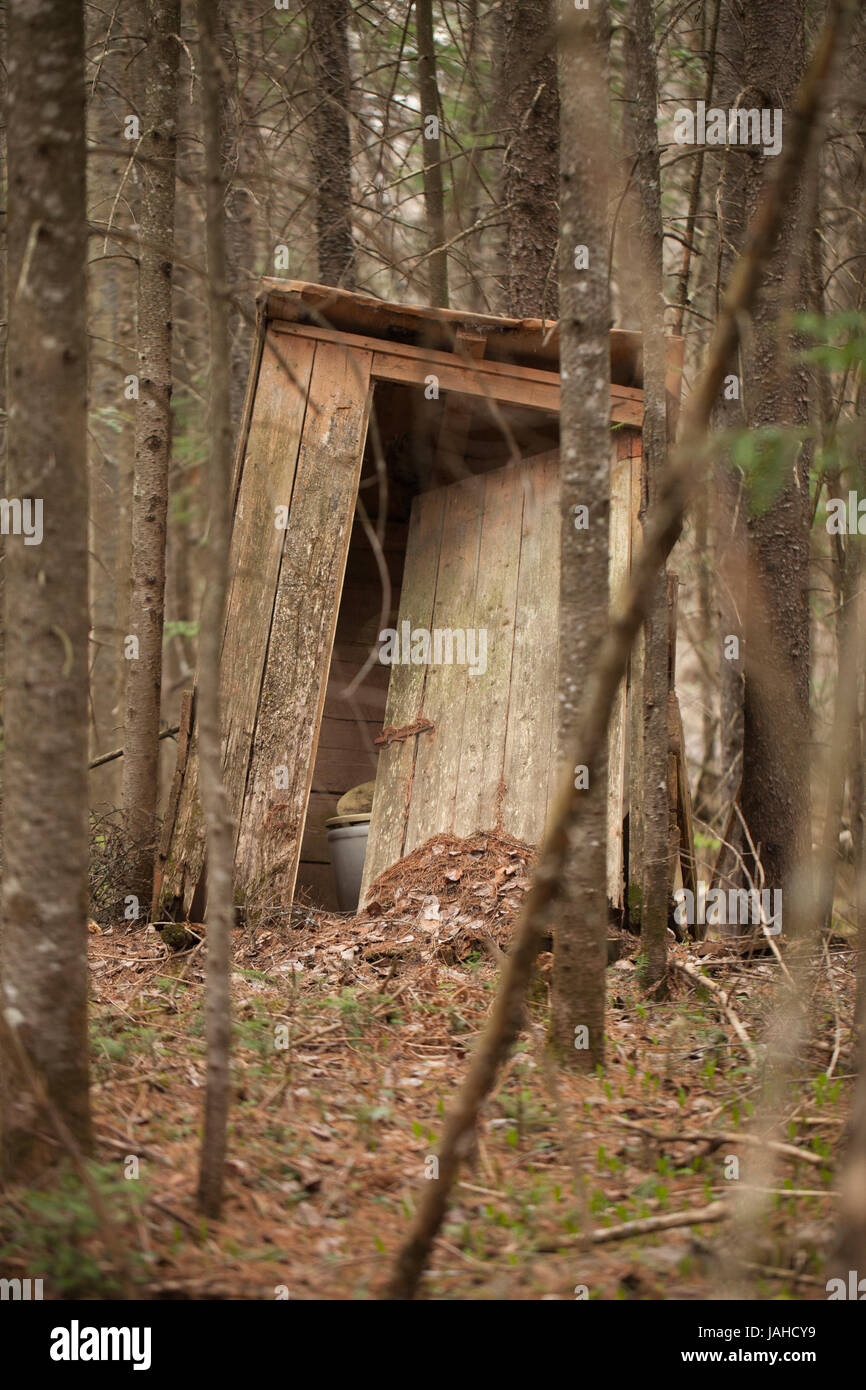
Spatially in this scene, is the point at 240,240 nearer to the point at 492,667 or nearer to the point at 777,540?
the point at 492,667

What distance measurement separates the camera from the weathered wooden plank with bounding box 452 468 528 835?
650 cm

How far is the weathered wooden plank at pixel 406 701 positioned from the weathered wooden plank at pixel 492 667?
0.42 meters

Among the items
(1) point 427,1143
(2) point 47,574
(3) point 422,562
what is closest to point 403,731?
(3) point 422,562

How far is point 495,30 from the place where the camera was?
935 centimetres

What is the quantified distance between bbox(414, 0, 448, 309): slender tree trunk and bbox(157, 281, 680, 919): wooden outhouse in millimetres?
1659

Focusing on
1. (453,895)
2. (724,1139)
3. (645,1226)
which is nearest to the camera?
(645,1226)

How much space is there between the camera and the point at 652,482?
4.89 meters

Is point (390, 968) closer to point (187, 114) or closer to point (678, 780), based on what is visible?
point (678, 780)

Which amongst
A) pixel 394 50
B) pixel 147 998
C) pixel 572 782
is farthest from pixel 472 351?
pixel 394 50

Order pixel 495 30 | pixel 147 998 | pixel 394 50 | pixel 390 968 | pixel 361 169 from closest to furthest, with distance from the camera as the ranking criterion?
pixel 147 998
pixel 390 968
pixel 495 30
pixel 394 50
pixel 361 169

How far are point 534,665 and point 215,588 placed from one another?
3.83 m

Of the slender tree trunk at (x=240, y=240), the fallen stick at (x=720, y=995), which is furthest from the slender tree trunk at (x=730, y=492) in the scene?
the slender tree trunk at (x=240, y=240)

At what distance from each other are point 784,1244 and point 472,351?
194 inches

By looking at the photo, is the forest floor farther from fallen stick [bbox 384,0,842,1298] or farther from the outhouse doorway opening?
the outhouse doorway opening
